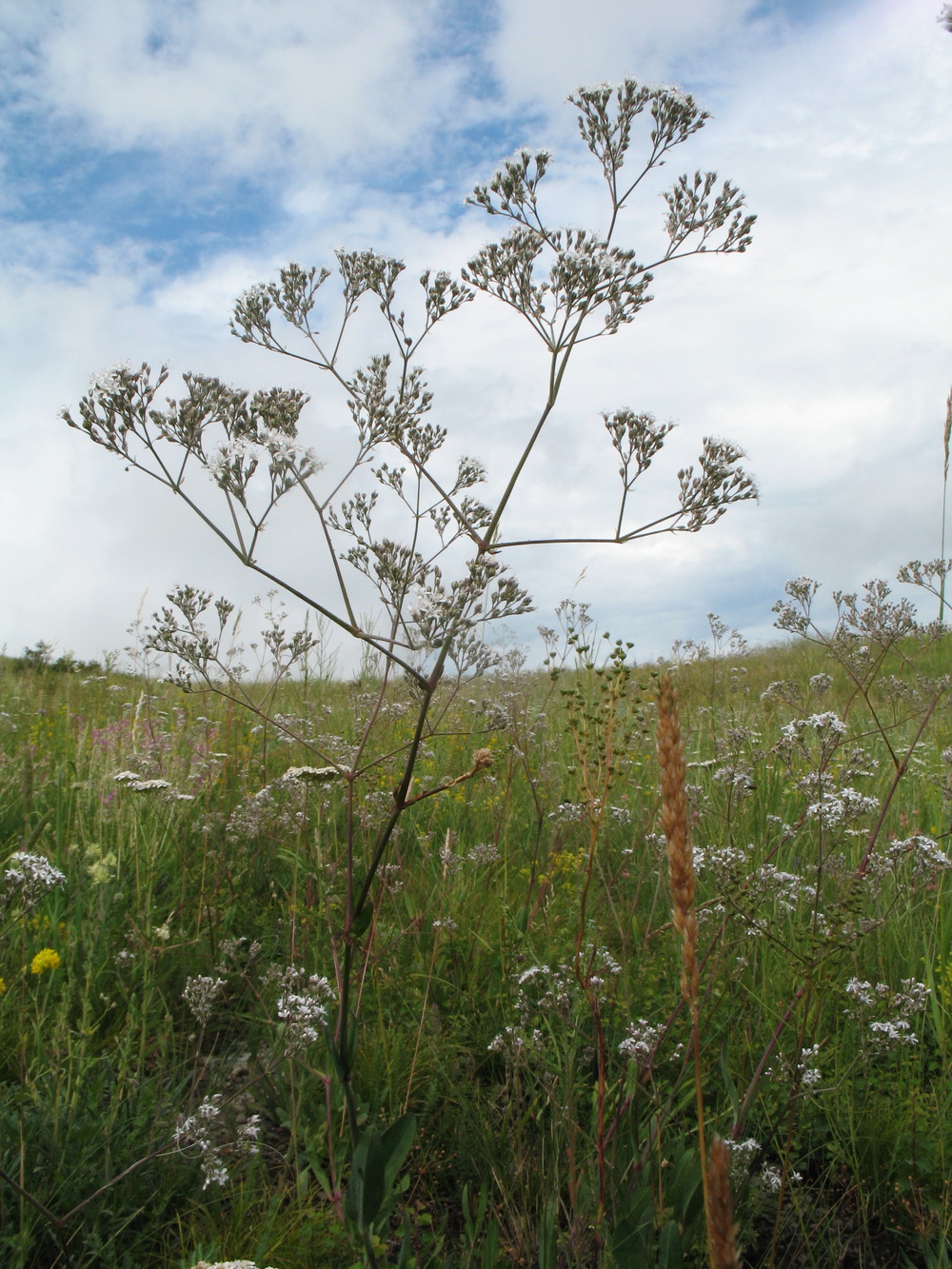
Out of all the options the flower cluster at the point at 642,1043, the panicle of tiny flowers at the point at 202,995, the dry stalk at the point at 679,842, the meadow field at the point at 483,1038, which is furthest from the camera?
the panicle of tiny flowers at the point at 202,995

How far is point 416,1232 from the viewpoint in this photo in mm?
2371

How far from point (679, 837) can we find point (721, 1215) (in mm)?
489

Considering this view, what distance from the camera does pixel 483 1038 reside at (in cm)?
308

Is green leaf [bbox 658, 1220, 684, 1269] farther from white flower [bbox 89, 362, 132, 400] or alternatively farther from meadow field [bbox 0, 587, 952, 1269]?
white flower [bbox 89, 362, 132, 400]

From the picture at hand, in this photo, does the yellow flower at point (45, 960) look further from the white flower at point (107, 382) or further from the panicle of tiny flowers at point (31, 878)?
the white flower at point (107, 382)

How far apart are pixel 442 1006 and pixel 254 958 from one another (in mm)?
894

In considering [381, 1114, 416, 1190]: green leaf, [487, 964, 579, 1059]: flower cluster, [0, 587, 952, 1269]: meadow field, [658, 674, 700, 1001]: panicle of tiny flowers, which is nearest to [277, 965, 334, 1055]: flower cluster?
[0, 587, 952, 1269]: meadow field

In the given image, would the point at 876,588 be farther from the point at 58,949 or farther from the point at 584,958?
the point at 58,949

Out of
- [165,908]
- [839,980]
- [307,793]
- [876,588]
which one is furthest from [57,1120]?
[876,588]

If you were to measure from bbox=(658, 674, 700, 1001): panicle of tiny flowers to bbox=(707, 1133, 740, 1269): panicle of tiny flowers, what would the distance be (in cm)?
31

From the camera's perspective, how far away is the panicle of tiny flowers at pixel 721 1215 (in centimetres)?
92

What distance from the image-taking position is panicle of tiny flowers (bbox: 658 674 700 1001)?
1.25 meters

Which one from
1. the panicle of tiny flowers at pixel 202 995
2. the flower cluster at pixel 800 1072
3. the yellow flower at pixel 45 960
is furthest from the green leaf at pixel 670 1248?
the yellow flower at pixel 45 960

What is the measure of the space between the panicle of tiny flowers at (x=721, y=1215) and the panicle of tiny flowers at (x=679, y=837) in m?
0.31
